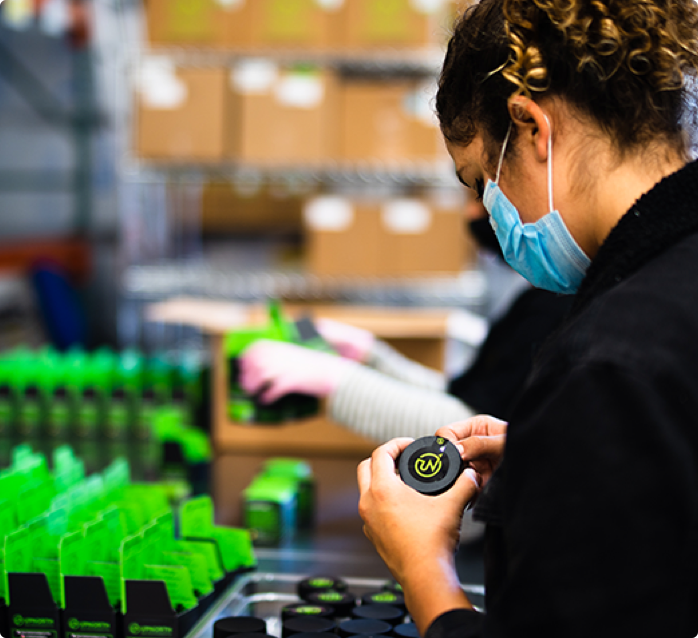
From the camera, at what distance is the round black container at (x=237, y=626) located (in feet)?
3.21

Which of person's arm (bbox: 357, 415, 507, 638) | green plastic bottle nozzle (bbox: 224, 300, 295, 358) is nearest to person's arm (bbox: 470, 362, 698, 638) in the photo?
person's arm (bbox: 357, 415, 507, 638)

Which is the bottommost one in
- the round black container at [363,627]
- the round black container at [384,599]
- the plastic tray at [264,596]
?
the plastic tray at [264,596]

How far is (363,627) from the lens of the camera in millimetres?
992

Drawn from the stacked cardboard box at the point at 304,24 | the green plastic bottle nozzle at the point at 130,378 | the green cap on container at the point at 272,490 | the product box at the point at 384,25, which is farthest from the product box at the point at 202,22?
the green cap on container at the point at 272,490

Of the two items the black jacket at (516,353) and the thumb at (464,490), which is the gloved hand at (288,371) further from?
the thumb at (464,490)

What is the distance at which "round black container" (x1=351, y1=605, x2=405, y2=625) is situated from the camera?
103 cm

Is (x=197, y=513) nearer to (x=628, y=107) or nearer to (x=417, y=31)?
(x=628, y=107)

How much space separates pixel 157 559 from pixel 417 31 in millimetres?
3008

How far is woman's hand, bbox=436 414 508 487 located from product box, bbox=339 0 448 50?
2.93 metres

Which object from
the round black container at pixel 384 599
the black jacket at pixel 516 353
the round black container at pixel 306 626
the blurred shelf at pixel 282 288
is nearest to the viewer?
the round black container at pixel 306 626

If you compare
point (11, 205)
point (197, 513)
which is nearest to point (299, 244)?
point (11, 205)

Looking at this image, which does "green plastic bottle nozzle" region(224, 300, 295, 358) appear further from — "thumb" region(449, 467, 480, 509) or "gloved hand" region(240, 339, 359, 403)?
"thumb" region(449, 467, 480, 509)

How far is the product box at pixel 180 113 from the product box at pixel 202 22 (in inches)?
5.8

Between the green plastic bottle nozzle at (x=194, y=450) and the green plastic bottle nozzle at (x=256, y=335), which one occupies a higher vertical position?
the green plastic bottle nozzle at (x=256, y=335)
